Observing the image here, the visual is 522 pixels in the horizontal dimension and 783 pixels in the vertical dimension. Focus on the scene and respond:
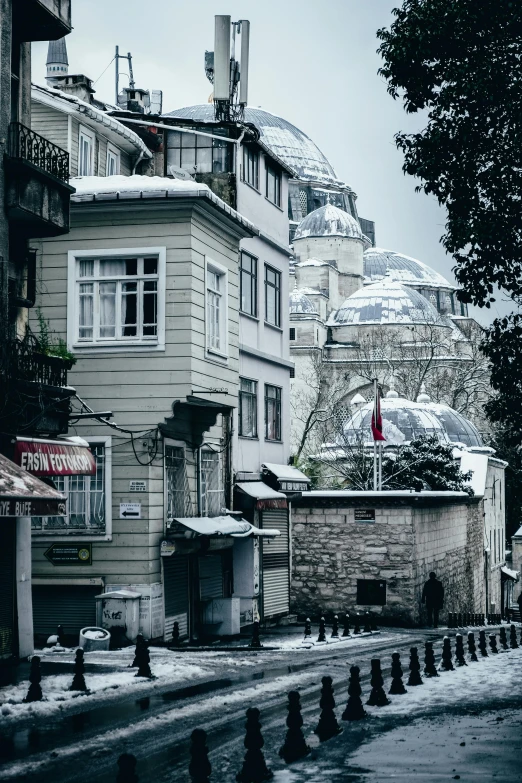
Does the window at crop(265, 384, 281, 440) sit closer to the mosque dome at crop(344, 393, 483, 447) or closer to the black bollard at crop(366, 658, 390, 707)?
the black bollard at crop(366, 658, 390, 707)

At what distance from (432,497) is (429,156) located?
1690cm

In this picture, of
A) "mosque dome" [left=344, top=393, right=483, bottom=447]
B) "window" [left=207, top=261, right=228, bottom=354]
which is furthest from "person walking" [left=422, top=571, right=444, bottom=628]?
"mosque dome" [left=344, top=393, right=483, bottom=447]

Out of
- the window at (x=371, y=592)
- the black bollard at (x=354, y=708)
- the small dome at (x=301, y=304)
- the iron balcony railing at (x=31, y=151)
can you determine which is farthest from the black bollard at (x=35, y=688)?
the small dome at (x=301, y=304)

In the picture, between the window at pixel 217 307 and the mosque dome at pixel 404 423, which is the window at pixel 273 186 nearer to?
the window at pixel 217 307

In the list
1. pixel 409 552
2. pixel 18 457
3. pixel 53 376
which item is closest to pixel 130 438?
pixel 53 376

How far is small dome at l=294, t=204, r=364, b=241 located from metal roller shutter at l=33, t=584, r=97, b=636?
323 feet

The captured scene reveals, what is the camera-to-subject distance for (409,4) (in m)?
17.0

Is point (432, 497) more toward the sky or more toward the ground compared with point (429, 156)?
more toward the ground

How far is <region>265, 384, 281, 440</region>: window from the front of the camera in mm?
28922

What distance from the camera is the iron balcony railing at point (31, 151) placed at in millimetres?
16500

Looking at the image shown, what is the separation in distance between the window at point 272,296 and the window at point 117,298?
7845 mm

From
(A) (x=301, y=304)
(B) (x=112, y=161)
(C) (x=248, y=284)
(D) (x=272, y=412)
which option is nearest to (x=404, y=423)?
(D) (x=272, y=412)

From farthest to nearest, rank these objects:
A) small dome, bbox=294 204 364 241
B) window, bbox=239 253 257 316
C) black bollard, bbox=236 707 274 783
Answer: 1. small dome, bbox=294 204 364 241
2. window, bbox=239 253 257 316
3. black bollard, bbox=236 707 274 783

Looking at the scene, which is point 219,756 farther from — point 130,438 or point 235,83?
point 235,83
